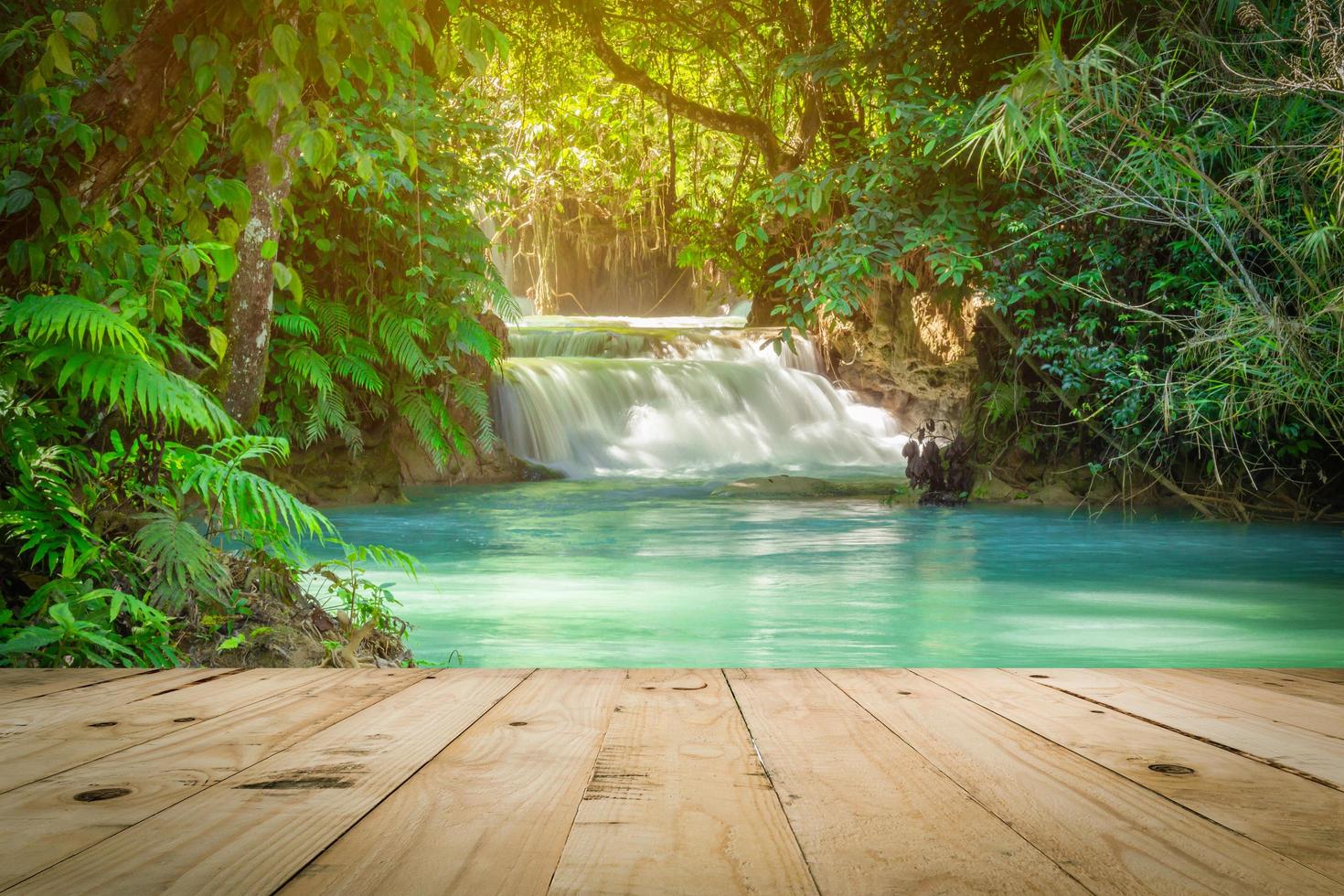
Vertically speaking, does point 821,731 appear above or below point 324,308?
below

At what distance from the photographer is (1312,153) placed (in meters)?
6.88

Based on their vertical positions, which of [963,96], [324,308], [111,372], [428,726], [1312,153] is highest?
[963,96]

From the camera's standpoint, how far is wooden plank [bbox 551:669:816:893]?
1.04 meters

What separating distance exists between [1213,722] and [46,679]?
1.88 meters

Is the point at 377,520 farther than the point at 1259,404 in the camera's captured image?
Yes

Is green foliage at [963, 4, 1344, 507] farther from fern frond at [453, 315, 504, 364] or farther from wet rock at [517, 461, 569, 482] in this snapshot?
wet rock at [517, 461, 569, 482]

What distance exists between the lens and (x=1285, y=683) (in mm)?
2027

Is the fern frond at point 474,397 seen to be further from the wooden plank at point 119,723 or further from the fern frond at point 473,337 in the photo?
the wooden plank at point 119,723

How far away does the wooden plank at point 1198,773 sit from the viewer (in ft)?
3.88

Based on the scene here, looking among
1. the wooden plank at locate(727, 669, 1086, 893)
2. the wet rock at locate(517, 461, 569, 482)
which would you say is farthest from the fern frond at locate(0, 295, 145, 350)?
the wet rock at locate(517, 461, 569, 482)

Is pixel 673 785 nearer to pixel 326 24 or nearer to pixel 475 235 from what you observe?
pixel 326 24

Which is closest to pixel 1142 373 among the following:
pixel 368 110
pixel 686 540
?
pixel 686 540

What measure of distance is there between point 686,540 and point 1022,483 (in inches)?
150

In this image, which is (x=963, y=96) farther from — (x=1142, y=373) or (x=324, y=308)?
(x=324, y=308)
